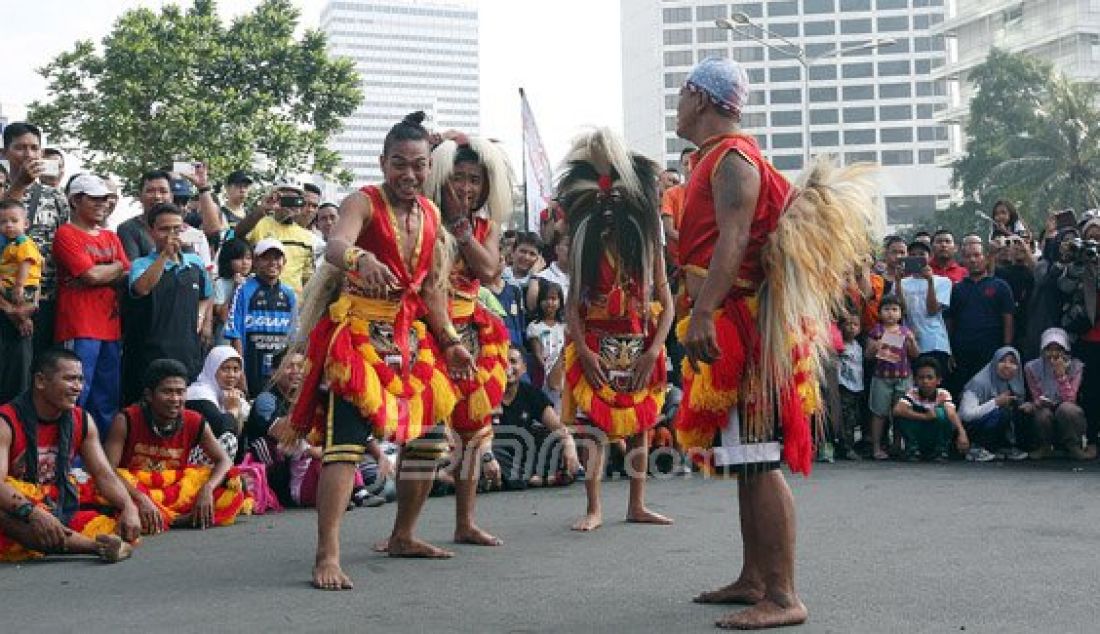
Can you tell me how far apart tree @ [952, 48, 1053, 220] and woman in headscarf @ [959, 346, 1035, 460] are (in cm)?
4859

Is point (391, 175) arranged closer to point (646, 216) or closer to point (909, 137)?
point (646, 216)

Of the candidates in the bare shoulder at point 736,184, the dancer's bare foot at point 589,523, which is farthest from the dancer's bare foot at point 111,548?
the bare shoulder at point 736,184

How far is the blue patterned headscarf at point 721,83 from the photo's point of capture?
4652 millimetres

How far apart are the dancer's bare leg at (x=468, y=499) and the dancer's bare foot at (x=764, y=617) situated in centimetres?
214

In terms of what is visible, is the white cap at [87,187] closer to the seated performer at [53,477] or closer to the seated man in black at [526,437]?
the seated performer at [53,477]

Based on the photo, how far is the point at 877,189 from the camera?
4.64 m

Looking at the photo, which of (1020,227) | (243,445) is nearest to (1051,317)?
(1020,227)

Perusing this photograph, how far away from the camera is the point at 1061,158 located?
52.6 m

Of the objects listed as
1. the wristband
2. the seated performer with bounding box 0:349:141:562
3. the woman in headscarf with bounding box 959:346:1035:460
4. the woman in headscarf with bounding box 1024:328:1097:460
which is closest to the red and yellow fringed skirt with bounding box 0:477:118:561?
the seated performer with bounding box 0:349:141:562

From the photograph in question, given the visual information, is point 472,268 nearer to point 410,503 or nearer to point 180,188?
point 410,503

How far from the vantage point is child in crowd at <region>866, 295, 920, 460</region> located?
36.5ft

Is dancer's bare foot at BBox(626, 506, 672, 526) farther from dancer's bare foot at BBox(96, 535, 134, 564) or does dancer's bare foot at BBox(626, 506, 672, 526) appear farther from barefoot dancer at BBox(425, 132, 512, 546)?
dancer's bare foot at BBox(96, 535, 134, 564)

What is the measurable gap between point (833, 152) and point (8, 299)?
193 inches

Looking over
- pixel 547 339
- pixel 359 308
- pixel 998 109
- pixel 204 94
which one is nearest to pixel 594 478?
pixel 359 308
